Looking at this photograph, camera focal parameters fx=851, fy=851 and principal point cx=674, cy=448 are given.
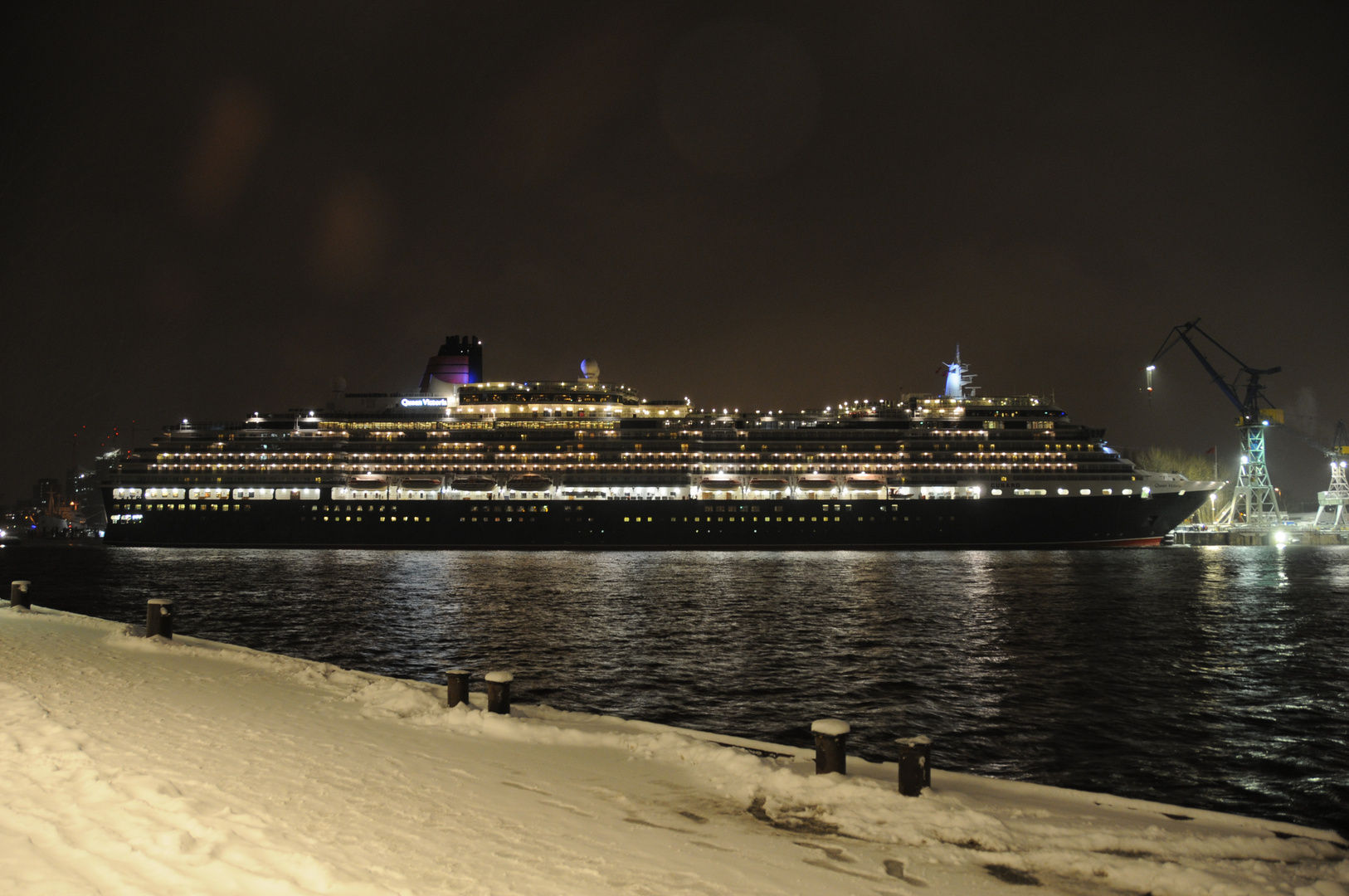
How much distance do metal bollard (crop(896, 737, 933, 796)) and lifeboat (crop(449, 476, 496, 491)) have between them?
63.0 metres

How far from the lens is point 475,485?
69.1 m

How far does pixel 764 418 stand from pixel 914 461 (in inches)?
501

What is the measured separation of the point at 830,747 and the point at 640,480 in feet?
195

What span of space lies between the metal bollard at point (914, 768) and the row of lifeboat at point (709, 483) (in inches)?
2326

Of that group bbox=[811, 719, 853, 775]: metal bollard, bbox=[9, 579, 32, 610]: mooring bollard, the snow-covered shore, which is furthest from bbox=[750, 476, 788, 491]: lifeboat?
bbox=[811, 719, 853, 775]: metal bollard

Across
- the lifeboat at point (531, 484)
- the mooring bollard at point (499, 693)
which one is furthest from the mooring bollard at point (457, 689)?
the lifeboat at point (531, 484)

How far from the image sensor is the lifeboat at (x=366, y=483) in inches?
2724

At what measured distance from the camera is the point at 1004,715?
15.2 meters

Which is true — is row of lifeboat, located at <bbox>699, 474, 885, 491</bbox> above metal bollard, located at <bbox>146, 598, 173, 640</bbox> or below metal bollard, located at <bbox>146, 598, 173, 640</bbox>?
above

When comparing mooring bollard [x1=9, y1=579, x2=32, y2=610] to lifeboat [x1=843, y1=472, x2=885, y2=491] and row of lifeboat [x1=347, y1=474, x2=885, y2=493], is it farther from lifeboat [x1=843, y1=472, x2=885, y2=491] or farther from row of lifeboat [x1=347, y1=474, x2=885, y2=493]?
lifeboat [x1=843, y1=472, x2=885, y2=491]

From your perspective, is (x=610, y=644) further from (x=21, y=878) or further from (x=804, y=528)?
(x=804, y=528)

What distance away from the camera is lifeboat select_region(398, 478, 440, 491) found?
2721 inches

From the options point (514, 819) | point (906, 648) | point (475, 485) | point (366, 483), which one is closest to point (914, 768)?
point (514, 819)

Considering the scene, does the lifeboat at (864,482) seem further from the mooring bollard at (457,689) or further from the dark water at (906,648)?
the mooring bollard at (457,689)
